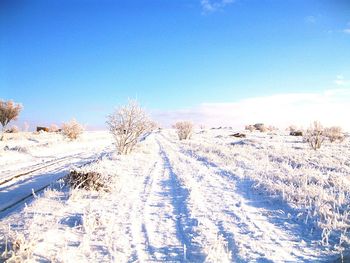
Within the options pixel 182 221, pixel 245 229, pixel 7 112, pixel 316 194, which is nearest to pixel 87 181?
pixel 182 221

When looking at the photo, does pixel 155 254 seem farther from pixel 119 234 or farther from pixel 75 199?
pixel 75 199

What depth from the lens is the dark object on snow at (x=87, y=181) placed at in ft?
30.0

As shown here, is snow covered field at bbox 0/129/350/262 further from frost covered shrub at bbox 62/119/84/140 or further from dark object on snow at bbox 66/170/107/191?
frost covered shrub at bbox 62/119/84/140

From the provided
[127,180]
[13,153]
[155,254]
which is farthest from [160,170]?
[13,153]

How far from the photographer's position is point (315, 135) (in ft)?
80.8

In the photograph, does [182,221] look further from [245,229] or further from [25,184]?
[25,184]

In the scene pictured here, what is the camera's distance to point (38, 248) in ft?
16.7

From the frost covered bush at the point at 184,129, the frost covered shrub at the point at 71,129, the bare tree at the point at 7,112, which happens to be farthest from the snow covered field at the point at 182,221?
the bare tree at the point at 7,112

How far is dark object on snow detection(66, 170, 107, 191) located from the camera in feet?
30.0

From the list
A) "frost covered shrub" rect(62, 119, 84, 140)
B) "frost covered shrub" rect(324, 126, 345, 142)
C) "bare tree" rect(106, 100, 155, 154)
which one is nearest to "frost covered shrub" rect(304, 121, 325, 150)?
"frost covered shrub" rect(324, 126, 345, 142)

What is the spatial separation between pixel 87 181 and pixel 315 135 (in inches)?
786

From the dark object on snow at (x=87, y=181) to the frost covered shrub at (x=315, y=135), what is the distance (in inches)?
742

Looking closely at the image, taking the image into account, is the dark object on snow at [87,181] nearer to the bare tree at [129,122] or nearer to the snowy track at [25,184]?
the snowy track at [25,184]

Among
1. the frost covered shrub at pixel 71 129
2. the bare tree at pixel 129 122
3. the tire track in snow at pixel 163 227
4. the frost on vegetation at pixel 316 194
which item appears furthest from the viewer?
the frost covered shrub at pixel 71 129
